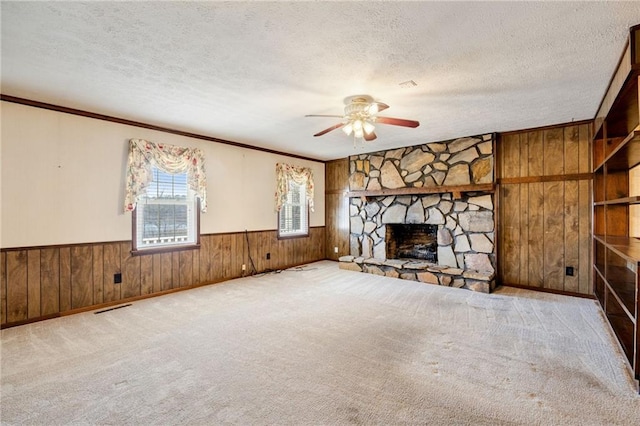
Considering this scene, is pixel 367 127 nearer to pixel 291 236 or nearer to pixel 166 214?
pixel 166 214

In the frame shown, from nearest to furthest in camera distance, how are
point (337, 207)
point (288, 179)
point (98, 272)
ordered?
point (98, 272)
point (288, 179)
point (337, 207)

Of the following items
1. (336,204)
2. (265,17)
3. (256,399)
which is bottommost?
(256,399)

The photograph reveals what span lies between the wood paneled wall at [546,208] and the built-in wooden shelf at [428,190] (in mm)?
345

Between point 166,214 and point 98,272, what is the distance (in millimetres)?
1173

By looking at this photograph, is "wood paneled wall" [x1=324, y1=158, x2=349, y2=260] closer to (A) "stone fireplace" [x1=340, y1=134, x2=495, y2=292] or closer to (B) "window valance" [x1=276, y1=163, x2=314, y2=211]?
(A) "stone fireplace" [x1=340, y1=134, x2=495, y2=292]

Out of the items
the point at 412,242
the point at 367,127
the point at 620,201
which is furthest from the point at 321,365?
the point at 412,242

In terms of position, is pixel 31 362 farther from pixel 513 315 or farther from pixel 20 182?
pixel 513 315

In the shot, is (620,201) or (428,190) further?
(428,190)

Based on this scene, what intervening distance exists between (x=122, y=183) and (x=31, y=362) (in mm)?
2297

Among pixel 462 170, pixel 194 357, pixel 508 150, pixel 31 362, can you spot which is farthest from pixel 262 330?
pixel 508 150

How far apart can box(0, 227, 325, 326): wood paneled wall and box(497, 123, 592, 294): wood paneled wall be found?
14.8ft

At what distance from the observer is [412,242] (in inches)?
245

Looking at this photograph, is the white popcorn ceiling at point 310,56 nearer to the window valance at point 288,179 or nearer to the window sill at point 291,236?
the window valance at point 288,179

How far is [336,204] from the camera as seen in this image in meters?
7.20
